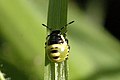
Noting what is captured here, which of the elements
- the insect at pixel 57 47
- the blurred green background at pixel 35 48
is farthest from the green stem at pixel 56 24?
the blurred green background at pixel 35 48

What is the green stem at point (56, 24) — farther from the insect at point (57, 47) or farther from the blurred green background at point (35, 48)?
the blurred green background at point (35, 48)

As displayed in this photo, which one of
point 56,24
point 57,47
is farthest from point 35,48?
point 56,24

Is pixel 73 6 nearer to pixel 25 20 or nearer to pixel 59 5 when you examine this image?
pixel 25 20

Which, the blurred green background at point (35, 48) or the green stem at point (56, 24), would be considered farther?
the blurred green background at point (35, 48)

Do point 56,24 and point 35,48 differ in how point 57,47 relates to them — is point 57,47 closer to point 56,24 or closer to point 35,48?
point 56,24
